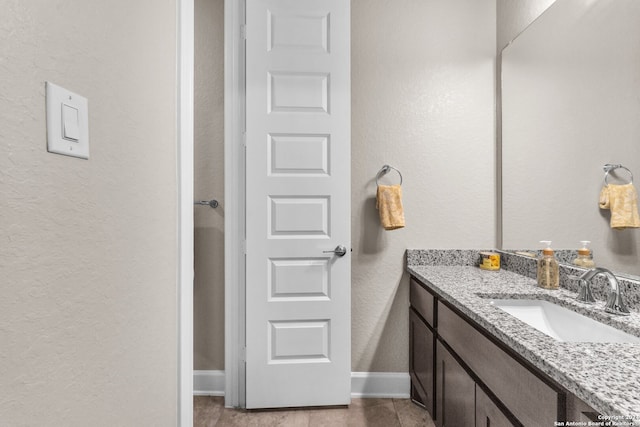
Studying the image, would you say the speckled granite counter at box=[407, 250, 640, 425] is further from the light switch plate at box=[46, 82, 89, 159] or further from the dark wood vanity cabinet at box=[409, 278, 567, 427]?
the light switch plate at box=[46, 82, 89, 159]

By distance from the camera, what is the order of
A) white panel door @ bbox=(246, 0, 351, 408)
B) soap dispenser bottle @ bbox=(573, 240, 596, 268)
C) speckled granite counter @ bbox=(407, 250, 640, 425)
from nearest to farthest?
speckled granite counter @ bbox=(407, 250, 640, 425) < soap dispenser bottle @ bbox=(573, 240, 596, 268) < white panel door @ bbox=(246, 0, 351, 408)

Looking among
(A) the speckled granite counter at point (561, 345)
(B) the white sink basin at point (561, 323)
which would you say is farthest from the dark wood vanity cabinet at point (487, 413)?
(B) the white sink basin at point (561, 323)

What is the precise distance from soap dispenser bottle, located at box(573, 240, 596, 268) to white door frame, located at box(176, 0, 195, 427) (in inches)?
59.4

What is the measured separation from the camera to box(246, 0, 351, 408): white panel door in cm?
205

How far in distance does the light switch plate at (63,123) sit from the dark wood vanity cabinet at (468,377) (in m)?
1.12

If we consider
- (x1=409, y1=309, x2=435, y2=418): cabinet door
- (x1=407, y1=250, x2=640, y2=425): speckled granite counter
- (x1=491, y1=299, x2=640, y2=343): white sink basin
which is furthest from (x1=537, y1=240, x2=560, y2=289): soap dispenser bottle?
(x1=409, y1=309, x2=435, y2=418): cabinet door

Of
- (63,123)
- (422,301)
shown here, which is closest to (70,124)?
(63,123)

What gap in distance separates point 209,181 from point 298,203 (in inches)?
22.9

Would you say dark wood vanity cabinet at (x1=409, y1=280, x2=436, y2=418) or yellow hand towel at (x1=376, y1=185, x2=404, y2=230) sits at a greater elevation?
yellow hand towel at (x1=376, y1=185, x2=404, y2=230)

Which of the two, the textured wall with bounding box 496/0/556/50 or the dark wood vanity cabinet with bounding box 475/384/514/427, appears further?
the textured wall with bounding box 496/0/556/50

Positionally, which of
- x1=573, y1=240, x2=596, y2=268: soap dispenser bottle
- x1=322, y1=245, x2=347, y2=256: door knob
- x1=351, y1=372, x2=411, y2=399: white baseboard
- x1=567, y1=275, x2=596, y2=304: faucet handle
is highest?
x1=573, y1=240, x2=596, y2=268: soap dispenser bottle

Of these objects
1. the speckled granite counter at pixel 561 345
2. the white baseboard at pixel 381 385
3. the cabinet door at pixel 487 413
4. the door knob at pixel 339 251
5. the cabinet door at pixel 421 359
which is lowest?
the white baseboard at pixel 381 385

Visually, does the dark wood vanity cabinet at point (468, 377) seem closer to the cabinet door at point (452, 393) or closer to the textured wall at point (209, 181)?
the cabinet door at point (452, 393)

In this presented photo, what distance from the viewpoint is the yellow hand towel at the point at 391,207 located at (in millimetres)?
2064
